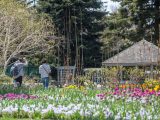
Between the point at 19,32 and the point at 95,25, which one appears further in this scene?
the point at 95,25

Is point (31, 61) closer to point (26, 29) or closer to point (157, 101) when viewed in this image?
point (26, 29)

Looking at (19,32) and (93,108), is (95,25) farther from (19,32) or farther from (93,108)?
(93,108)

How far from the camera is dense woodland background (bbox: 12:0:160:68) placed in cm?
3541

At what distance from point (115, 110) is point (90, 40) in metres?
28.4

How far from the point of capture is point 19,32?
3219cm

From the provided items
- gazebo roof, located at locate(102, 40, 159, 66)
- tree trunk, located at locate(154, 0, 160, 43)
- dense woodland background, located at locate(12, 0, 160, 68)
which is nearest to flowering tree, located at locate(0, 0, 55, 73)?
dense woodland background, located at locate(12, 0, 160, 68)

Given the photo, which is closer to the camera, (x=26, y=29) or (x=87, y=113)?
(x=87, y=113)

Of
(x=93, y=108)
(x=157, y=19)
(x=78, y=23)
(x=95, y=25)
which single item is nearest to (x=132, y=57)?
(x=157, y=19)

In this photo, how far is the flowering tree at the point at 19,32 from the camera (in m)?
31.0

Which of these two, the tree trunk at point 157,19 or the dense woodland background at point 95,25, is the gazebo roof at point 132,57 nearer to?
the tree trunk at point 157,19

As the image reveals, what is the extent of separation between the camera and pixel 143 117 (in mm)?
9391

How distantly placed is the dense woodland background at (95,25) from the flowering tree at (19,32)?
2.30m

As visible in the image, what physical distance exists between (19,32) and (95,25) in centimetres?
899

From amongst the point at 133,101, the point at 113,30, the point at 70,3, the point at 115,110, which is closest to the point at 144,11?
the point at 113,30
